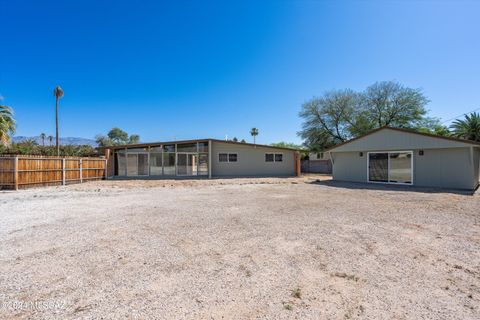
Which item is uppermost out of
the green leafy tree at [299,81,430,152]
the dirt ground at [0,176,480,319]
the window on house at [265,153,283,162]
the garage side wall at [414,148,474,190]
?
the green leafy tree at [299,81,430,152]

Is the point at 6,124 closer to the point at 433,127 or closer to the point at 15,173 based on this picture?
the point at 15,173

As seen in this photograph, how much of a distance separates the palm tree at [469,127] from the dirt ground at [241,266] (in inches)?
749

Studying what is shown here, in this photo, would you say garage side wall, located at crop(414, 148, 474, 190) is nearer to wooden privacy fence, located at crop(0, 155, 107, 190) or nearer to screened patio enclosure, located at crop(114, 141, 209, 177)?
screened patio enclosure, located at crop(114, 141, 209, 177)

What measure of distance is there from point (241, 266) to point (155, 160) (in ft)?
52.8

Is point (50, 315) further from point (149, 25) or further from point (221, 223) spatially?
point (149, 25)

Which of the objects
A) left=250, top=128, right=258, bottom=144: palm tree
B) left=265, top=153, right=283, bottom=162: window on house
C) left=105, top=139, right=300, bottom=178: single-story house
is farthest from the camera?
left=250, top=128, right=258, bottom=144: palm tree

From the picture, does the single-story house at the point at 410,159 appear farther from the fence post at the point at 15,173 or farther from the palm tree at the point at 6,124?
the palm tree at the point at 6,124

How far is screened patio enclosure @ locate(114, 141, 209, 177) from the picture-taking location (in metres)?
17.4

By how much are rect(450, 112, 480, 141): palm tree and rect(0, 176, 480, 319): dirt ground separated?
62.5 feet

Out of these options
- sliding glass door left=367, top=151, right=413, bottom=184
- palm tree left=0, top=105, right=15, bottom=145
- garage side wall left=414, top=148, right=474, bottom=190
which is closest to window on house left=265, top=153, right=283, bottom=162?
sliding glass door left=367, top=151, right=413, bottom=184

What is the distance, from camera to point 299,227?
4594mm

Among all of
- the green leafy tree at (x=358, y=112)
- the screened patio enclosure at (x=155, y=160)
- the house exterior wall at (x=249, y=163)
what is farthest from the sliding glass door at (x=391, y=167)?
the screened patio enclosure at (x=155, y=160)

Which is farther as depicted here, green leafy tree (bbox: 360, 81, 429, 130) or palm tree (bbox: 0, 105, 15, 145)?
green leafy tree (bbox: 360, 81, 429, 130)

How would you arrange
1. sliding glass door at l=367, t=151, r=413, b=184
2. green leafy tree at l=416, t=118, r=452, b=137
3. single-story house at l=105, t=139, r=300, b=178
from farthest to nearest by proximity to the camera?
green leafy tree at l=416, t=118, r=452, b=137 → single-story house at l=105, t=139, r=300, b=178 → sliding glass door at l=367, t=151, r=413, b=184
